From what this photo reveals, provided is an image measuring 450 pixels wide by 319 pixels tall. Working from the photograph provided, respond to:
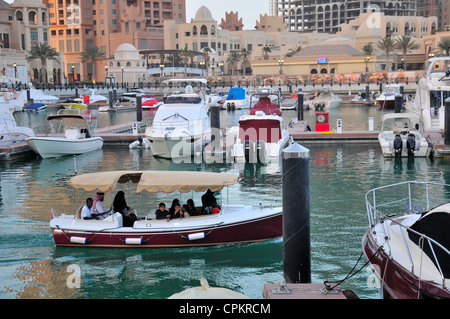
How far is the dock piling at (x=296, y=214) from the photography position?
10242 mm

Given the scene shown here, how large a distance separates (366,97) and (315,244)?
58.4 meters

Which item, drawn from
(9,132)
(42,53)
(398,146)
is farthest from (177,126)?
(42,53)

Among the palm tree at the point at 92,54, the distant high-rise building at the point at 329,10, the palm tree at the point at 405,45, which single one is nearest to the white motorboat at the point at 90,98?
the palm tree at the point at 92,54

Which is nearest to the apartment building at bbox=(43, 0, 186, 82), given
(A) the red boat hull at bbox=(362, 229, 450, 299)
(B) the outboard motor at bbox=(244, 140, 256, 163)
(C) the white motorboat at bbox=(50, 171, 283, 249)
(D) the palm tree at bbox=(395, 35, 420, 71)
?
(D) the palm tree at bbox=(395, 35, 420, 71)

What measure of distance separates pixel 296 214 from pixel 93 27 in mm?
118173

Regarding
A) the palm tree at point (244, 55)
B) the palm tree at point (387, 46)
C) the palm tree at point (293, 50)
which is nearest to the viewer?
the palm tree at point (387, 46)

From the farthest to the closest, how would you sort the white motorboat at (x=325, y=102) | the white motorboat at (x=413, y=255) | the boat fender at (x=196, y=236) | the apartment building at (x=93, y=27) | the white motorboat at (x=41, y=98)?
the apartment building at (x=93, y=27)
the white motorboat at (x=41, y=98)
the white motorboat at (x=325, y=102)
the boat fender at (x=196, y=236)
the white motorboat at (x=413, y=255)

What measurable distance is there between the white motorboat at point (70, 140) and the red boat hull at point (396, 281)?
21939 mm

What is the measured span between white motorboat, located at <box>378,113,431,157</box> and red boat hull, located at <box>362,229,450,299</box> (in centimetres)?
1677

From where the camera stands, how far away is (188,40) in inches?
4643

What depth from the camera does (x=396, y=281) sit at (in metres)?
9.73

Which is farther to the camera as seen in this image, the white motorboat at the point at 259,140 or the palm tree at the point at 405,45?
the palm tree at the point at 405,45

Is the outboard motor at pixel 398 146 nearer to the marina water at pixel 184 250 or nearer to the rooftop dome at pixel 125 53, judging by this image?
the marina water at pixel 184 250

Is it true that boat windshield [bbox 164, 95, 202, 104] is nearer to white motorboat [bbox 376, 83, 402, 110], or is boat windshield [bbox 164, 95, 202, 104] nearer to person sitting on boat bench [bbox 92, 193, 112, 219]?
person sitting on boat bench [bbox 92, 193, 112, 219]
